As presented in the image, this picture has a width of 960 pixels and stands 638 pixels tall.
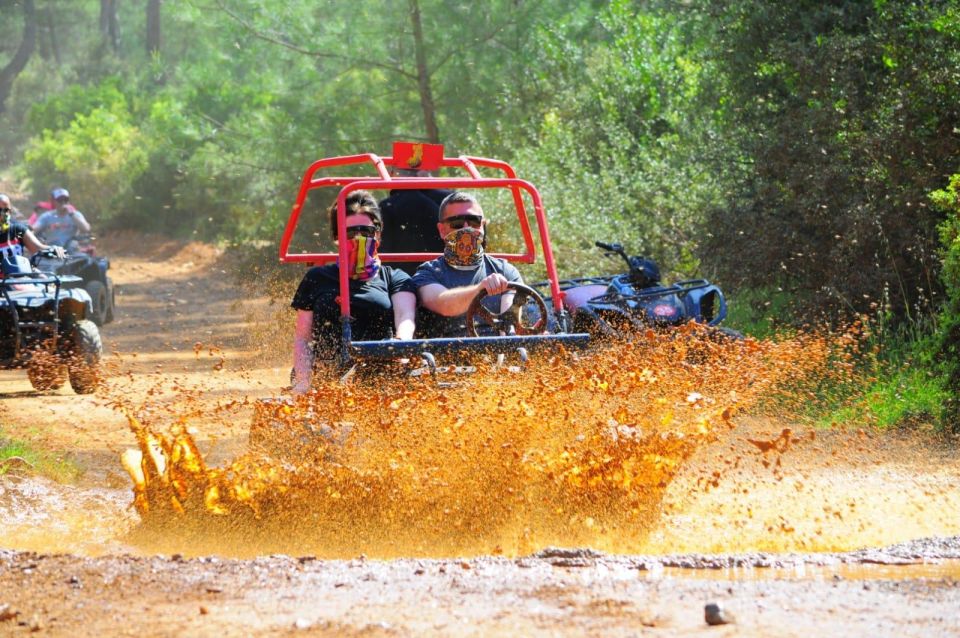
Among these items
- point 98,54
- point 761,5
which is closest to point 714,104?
point 761,5

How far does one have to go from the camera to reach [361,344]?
659 cm

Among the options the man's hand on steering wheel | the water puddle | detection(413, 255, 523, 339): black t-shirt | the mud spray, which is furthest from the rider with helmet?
the water puddle

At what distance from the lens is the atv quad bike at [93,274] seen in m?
17.0

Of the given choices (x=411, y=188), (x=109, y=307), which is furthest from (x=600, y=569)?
(x=109, y=307)

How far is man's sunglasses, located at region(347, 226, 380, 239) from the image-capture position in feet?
24.6

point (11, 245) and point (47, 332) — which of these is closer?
point (47, 332)

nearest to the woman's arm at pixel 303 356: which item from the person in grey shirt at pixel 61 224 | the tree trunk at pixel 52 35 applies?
the person in grey shirt at pixel 61 224

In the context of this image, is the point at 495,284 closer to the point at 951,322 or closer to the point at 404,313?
the point at 404,313

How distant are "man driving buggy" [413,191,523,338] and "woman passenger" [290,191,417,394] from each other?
102 millimetres

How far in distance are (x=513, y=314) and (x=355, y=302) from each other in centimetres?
82

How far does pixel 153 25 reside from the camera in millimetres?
54156

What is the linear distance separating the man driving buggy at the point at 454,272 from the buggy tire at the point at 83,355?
17.8 feet

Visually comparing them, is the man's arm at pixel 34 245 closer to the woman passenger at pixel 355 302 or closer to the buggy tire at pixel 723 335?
the woman passenger at pixel 355 302

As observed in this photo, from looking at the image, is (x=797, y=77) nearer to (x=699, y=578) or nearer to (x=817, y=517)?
(x=817, y=517)
